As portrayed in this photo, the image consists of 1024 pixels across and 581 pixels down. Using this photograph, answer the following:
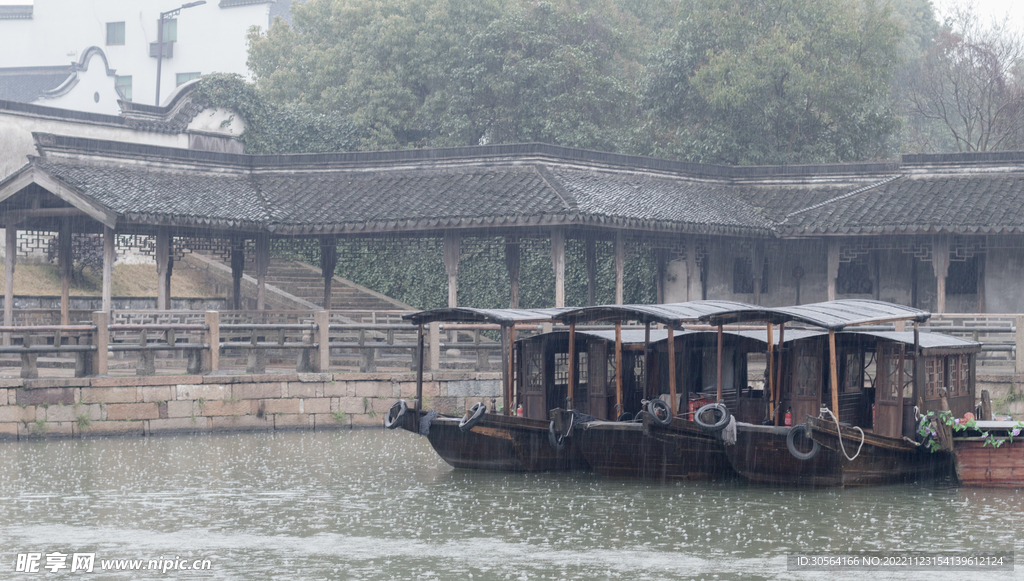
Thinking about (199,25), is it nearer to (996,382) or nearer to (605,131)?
(605,131)

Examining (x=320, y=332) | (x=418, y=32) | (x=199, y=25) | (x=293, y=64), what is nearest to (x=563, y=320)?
(x=320, y=332)

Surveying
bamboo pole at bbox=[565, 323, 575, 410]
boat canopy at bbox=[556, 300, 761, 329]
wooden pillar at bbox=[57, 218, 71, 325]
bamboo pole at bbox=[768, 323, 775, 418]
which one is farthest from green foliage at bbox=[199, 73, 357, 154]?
bamboo pole at bbox=[768, 323, 775, 418]

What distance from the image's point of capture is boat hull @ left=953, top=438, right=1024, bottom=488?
14242 millimetres

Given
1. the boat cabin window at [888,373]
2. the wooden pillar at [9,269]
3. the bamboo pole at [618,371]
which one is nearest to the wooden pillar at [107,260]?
the wooden pillar at [9,269]

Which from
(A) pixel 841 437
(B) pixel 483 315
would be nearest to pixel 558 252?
(B) pixel 483 315

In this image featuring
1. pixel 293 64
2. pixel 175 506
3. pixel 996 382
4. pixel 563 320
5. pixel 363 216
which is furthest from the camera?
pixel 293 64

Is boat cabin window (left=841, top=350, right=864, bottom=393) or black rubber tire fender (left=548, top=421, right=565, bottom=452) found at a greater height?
boat cabin window (left=841, top=350, right=864, bottom=393)

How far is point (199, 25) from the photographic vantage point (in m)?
50.8

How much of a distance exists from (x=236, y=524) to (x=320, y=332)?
816 cm

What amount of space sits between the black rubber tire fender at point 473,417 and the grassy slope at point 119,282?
16.2 m

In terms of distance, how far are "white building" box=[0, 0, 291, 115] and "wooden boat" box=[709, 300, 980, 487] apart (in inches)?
1537

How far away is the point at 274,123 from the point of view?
3481 centimetres

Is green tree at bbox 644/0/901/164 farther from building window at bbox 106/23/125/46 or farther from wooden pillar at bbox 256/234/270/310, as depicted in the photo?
building window at bbox 106/23/125/46

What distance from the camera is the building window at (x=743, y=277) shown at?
1024 inches
